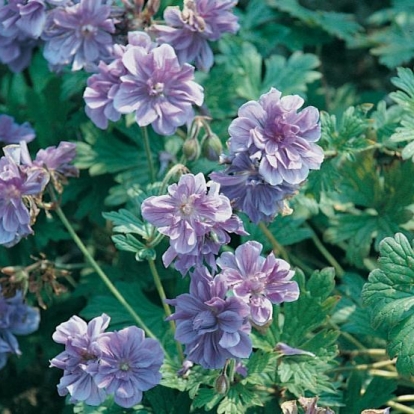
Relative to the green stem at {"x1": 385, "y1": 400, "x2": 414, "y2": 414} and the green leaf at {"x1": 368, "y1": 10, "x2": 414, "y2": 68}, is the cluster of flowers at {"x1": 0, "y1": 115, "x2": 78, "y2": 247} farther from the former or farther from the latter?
the green leaf at {"x1": 368, "y1": 10, "x2": 414, "y2": 68}

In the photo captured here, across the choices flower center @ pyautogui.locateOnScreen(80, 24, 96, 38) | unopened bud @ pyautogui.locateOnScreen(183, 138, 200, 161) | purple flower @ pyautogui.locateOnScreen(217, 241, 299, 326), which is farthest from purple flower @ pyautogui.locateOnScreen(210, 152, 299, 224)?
flower center @ pyautogui.locateOnScreen(80, 24, 96, 38)

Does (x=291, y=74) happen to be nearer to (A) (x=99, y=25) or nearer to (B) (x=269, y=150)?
(A) (x=99, y=25)

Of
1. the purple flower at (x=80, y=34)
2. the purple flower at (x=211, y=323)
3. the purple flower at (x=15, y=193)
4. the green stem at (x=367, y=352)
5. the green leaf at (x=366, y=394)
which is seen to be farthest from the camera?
the green stem at (x=367, y=352)

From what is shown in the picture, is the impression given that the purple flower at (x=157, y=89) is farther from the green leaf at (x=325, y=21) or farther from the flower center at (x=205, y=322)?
the green leaf at (x=325, y=21)

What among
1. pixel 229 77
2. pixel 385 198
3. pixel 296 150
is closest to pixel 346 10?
pixel 229 77

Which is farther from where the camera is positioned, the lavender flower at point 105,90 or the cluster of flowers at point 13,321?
the cluster of flowers at point 13,321

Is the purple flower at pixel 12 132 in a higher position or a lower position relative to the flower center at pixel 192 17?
lower

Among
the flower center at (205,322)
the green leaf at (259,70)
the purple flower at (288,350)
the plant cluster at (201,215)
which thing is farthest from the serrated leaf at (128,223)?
the green leaf at (259,70)

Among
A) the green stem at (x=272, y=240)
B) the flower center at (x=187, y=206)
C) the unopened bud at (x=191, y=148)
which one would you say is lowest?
the green stem at (x=272, y=240)
